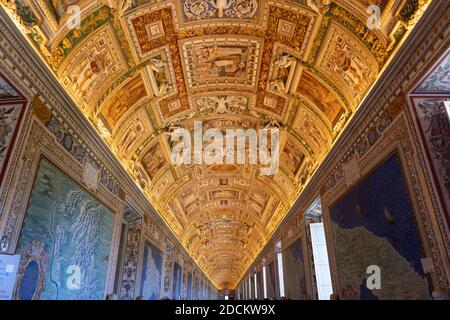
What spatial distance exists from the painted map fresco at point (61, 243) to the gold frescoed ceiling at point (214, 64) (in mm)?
2510

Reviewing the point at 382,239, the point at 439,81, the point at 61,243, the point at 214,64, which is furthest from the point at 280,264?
the point at 439,81

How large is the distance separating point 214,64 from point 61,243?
7.03 metres

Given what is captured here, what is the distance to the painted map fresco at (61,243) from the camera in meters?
5.77

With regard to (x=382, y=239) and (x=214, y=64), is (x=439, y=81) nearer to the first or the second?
(x=382, y=239)

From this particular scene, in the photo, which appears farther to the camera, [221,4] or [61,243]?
[221,4]

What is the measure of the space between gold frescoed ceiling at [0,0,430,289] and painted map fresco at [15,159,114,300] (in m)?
2.51

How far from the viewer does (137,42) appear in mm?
8641

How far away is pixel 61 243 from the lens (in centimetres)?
695

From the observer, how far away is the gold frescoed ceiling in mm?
7012

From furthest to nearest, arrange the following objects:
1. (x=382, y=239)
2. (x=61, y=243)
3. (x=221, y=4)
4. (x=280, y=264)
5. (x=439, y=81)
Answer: (x=280, y=264), (x=221, y=4), (x=61, y=243), (x=382, y=239), (x=439, y=81)

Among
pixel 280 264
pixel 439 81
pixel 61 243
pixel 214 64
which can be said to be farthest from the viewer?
pixel 280 264

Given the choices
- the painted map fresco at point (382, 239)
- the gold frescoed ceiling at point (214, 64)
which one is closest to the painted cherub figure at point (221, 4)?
the gold frescoed ceiling at point (214, 64)

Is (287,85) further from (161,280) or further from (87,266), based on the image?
(161,280)

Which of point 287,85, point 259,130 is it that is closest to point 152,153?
point 259,130
